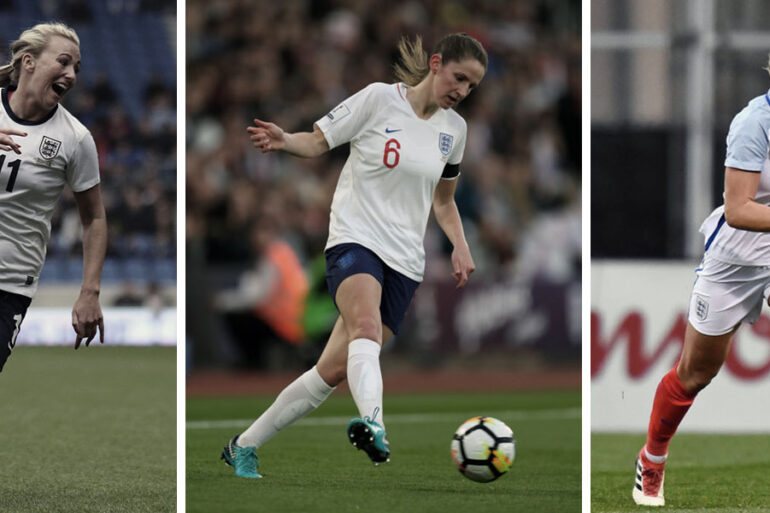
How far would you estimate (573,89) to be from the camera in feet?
63.7

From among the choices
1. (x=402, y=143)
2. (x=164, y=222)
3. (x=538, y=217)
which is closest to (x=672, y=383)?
(x=402, y=143)

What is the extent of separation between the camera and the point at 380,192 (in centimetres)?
577

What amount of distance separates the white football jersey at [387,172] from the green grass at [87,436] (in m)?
1.49

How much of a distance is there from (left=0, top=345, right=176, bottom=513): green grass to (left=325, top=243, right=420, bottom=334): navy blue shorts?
49.5 inches

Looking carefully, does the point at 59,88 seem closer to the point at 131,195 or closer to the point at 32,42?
the point at 32,42

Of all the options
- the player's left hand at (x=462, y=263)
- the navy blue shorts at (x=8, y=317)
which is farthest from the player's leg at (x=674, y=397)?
the navy blue shorts at (x=8, y=317)

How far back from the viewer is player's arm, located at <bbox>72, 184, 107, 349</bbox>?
518 cm

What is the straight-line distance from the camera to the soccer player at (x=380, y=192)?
5.64m

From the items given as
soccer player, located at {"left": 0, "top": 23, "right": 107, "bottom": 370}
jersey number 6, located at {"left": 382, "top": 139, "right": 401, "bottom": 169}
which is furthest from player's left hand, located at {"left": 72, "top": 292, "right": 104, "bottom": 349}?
jersey number 6, located at {"left": 382, "top": 139, "right": 401, "bottom": 169}

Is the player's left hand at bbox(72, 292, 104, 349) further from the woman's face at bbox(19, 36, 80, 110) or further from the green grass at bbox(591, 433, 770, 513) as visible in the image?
the green grass at bbox(591, 433, 770, 513)

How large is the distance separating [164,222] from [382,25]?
4.35 metres

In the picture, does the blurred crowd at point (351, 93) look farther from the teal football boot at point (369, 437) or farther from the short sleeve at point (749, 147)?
the short sleeve at point (749, 147)

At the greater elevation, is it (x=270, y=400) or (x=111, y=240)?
(x=111, y=240)

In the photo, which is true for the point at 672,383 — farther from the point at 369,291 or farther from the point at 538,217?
the point at 538,217
